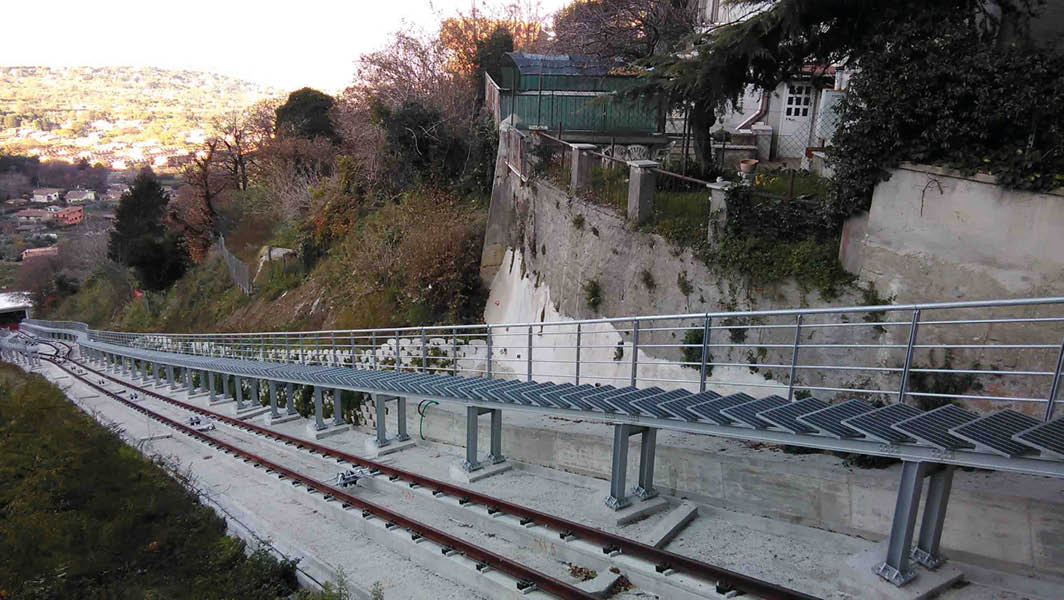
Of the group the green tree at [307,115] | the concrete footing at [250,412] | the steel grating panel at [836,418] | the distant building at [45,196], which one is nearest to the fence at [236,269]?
the green tree at [307,115]

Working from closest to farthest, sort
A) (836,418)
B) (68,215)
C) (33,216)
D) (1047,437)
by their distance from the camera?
(1047,437)
(836,418)
(68,215)
(33,216)

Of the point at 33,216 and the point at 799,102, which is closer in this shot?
the point at 799,102

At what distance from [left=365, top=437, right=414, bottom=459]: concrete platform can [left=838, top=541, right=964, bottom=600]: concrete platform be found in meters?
7.01

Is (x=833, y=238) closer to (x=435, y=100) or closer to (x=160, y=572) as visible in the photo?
(x=160, y=572)

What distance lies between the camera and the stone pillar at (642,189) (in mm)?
10672

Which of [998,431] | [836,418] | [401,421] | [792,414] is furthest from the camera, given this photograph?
[401,421]

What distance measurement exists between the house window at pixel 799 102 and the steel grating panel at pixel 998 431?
14.9 metres

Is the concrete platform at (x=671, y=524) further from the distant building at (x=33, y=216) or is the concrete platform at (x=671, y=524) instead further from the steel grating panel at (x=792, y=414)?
the distant building at (x=33, y=216)

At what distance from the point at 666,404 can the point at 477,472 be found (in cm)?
341

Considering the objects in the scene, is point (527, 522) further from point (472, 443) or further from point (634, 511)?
point (472, 443)

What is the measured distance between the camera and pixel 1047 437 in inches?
146

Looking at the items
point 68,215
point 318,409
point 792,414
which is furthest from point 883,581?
point 68,215

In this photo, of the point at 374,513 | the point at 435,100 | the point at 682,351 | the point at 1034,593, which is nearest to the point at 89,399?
the point at 435,100

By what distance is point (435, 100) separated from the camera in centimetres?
2500
